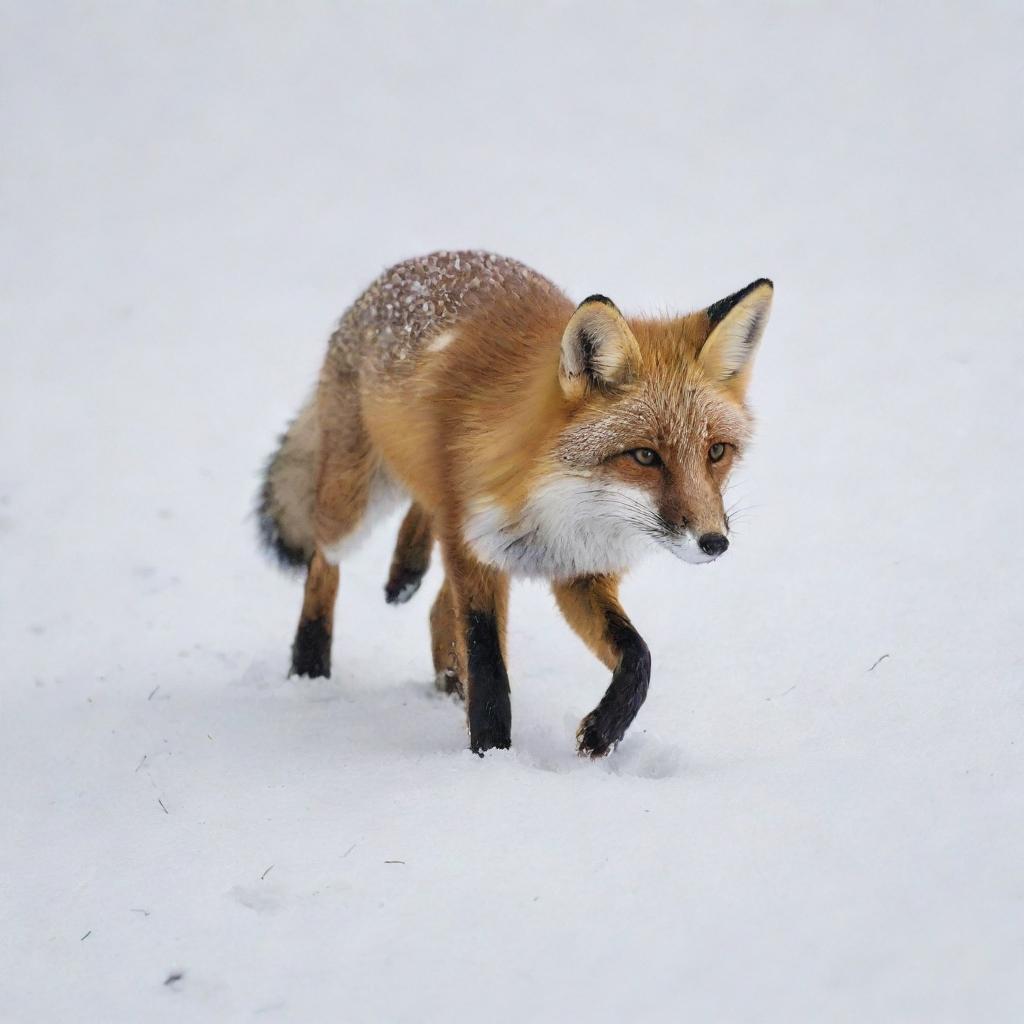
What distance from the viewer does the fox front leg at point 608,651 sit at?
383 cm

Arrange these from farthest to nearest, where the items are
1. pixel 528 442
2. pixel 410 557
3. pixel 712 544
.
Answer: pixel 410 557
pixel 528 442
pixel 712 544

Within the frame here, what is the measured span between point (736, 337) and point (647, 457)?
1.92 feet

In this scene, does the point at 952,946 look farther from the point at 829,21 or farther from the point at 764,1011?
the point at 829,21

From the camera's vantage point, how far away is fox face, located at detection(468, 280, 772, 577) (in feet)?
11.5

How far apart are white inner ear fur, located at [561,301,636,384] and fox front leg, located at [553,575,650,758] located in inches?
35.0

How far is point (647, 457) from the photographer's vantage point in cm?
357

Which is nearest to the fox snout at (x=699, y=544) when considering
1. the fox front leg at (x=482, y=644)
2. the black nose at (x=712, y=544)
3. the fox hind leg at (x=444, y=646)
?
the black nose at (x=712, y=544)

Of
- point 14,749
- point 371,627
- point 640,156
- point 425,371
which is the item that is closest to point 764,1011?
point 425,371

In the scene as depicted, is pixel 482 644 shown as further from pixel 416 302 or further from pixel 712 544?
pixel 416 302

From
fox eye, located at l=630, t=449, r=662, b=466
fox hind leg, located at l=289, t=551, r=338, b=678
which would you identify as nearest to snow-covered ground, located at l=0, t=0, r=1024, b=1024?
fox hind leg, located at l=289, t=551, r=338, b=678

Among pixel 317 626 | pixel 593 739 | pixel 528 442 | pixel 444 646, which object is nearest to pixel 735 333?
pixel 528 442

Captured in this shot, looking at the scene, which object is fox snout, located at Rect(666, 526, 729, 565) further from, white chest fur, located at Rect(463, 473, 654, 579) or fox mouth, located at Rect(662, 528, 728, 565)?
white chest fur, located at Rect(463, 473, 654, 579)

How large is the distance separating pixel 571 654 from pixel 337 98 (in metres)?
11.2

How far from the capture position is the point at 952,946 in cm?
250
